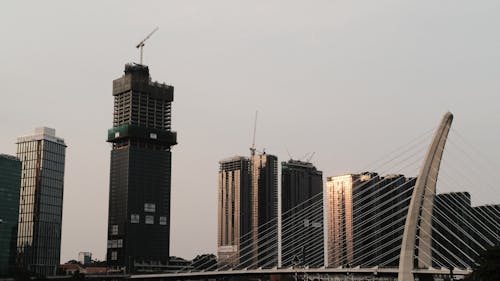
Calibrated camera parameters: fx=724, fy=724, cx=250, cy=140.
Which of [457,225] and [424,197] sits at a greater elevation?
[457,225]

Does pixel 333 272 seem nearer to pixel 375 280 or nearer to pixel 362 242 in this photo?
pixel 375 280

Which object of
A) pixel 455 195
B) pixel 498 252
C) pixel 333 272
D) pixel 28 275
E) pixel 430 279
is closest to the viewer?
pixel 498 252

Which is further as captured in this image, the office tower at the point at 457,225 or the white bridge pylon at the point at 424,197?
the office tower at the point at 457,225

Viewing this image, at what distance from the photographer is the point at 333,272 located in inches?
5197

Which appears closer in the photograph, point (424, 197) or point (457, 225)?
point (424, 197)

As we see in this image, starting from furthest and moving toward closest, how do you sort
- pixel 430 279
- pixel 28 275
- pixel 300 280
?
pixel 28 275 → pixel 300 280 → pixel 430 279

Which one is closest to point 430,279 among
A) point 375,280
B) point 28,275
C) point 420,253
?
point 420,253

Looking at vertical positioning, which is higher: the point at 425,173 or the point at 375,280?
the point at 425,173

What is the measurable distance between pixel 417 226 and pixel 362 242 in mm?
98468

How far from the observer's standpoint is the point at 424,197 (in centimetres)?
8931

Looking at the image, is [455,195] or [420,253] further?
[455,195]

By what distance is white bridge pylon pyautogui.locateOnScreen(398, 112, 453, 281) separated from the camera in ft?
282

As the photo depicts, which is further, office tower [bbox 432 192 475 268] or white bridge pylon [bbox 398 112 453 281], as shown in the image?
office tower [bbox 432 192 475 268]

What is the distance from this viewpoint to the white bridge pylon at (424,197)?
282 ft
